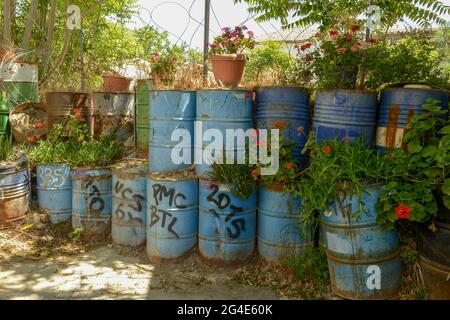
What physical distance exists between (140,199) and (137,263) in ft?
2.51

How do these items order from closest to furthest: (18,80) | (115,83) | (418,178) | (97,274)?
1. (418,178)
2. (97,274)
3. (115,83)
4. (18,80)

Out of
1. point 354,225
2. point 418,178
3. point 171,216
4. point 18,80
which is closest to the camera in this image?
point 418,178

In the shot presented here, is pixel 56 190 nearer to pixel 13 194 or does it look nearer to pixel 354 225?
pixel 13 194

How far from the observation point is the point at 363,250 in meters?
3.43

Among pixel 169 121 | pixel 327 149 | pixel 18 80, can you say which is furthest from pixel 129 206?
pixel 18 80

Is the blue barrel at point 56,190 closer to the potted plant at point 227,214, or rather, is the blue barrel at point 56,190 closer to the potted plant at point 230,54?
the potted plant at point 227,214

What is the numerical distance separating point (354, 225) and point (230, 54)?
2.54 metres

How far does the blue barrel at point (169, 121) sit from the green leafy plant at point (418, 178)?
221 cm

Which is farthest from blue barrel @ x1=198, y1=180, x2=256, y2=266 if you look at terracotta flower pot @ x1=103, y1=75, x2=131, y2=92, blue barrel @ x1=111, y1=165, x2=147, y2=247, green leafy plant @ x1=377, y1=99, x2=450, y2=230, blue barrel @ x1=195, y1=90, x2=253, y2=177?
terracotta flower pot @ x1=103, y1=75, x2=131, y2=92

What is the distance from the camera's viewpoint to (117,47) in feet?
41.7

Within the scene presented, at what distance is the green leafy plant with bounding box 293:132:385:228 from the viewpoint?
3.43 metres

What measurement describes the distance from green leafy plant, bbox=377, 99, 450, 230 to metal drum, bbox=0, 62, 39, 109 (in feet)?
20.3
